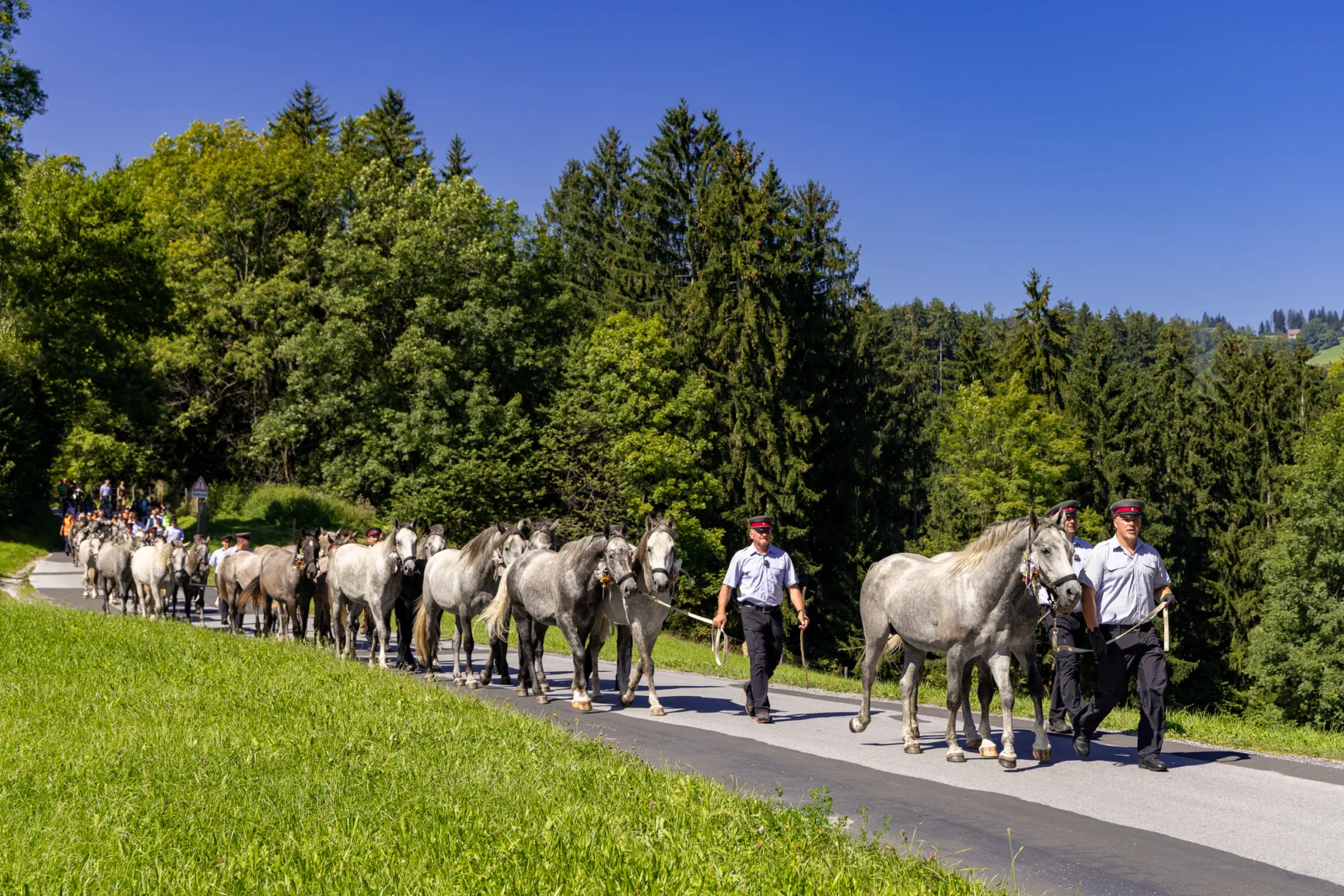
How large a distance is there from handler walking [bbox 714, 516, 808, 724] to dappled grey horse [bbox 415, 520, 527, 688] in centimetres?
414

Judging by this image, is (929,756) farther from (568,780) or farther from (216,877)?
(216,877)

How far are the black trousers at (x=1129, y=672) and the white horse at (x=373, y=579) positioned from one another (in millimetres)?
10492

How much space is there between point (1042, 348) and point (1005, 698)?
51430 millimetres

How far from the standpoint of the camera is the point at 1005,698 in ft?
33.9

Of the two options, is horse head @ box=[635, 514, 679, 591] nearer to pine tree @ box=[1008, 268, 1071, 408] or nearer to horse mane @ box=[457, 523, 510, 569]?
horse mane @ box=[457, 523, 510, 569]

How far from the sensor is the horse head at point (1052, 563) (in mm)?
10188

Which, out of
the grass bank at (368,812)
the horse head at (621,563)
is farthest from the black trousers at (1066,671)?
the grass bank at (368,812)

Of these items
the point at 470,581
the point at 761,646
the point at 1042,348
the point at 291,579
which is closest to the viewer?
the point at 761,646

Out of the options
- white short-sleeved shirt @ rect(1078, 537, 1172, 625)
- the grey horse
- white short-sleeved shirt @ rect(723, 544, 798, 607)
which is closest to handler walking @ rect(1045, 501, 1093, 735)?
white short-sleeved shirt @ rect(1078, 537, 1172, 625)

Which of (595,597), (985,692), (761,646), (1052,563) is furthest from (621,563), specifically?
(1052,563)

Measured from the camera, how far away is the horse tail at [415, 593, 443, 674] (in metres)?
17.9

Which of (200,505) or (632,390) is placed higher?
(632,390)

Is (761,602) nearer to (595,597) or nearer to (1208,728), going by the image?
(595,597)

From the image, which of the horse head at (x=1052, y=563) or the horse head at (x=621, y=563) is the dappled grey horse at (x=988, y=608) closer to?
the horse head at (x=1052, y=563)
